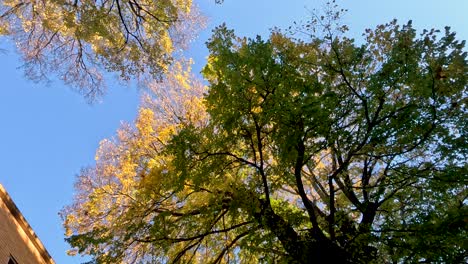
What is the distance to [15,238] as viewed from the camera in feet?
31.7

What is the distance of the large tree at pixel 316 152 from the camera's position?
664 cm

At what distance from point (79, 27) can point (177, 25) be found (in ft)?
7.89

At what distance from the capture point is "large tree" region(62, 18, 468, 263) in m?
6.64

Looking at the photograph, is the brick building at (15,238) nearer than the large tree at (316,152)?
No

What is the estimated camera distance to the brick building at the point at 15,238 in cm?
907

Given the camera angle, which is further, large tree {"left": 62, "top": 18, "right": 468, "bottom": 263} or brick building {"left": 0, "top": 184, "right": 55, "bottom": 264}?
brick building {"left": 0, "top": 184, "right": 55, "bottom": 264}

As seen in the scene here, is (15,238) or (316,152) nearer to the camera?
(316,152)

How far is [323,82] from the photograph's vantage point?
763 cm

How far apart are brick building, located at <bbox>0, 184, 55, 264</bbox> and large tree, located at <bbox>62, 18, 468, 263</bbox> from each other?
255cm

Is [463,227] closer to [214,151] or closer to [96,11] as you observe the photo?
[214,151]

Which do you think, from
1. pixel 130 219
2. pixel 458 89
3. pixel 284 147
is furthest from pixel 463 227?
pixel 130 219

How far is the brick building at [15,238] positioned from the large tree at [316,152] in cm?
255

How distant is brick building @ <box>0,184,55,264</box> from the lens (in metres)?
9.07

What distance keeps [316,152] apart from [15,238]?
305 inches
